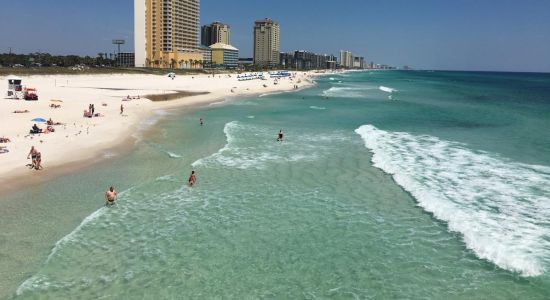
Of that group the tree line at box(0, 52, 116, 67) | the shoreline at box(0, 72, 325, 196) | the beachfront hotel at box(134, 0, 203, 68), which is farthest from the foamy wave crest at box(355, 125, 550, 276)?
the beachfront hotel at box(134, 0, 203, 68)

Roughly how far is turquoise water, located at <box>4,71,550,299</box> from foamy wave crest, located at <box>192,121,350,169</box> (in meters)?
0.23

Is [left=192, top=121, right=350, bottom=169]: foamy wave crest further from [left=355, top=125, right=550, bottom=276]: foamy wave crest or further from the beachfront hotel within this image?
the beachfront hotel

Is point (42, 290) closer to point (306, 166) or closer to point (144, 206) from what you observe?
point (144, 206)

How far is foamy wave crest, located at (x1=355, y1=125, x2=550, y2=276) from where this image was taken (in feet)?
50.3

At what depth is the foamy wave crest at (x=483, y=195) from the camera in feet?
50.3

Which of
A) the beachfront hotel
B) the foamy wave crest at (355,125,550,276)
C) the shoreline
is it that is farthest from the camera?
the beachfront hotel

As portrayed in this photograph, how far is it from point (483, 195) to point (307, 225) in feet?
31.5

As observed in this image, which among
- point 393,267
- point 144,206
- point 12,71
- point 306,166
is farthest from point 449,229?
point 12,71

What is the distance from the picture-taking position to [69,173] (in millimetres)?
23500

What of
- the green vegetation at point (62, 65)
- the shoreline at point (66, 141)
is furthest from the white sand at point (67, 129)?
the green vegetation at point (62, 65)

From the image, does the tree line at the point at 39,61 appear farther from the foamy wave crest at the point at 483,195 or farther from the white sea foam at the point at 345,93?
the foamy wave crest at the point at 483,195

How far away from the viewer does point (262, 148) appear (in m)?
31.8

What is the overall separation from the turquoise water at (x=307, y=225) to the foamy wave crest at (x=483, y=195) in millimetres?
80

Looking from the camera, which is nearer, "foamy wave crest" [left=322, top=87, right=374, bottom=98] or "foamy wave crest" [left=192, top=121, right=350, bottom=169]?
"foamy wave crest" [left=192, top=121, right=350, bottom=169]
